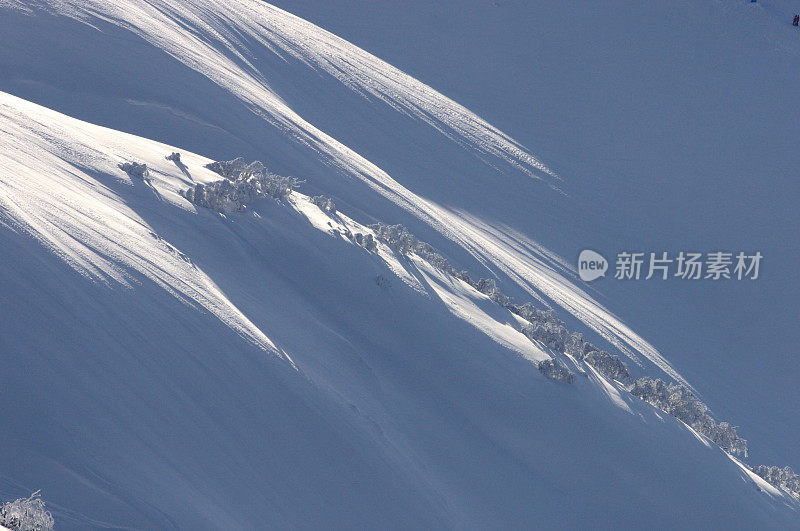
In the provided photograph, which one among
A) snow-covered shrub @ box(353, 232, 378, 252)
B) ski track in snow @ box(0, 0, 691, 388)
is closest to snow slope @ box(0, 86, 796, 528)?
snow-covered shrub @ box(353, 232, 378, 252)

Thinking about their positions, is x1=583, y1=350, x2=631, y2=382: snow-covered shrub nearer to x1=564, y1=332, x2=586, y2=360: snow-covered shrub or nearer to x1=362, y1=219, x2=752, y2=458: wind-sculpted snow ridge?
x1=362, y1=219, x2=752, y2=458: wind-sculpted snow ridge

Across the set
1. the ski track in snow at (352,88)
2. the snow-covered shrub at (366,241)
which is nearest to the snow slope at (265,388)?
the snow-covered shrub at (366,241)

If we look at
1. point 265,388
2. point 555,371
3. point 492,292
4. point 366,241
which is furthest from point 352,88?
point 265,388

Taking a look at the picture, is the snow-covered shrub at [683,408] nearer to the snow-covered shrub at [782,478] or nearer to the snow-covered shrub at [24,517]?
the snow-covered shrub at [782,478]

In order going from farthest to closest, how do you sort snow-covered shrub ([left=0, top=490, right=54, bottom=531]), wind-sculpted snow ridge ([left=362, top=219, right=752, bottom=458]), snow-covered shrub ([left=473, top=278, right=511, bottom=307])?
snow-covered shrub ([left=473, top=278, right=511, bottom=307]) < wind-sculpted snow ridge ([left=362, top=219, right=752, bottom=458]) < snow-covered shrub ([left=0, top=490, right=54, bottom=531])

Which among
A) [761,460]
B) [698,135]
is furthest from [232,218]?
[698,135]
